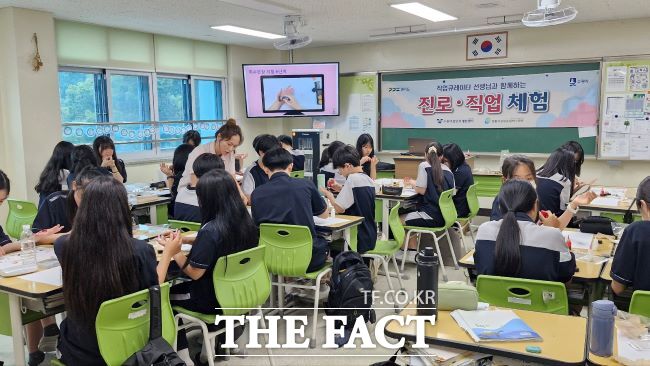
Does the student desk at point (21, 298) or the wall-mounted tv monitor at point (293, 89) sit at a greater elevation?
the wall-mounted tv monitor at point (293, 89)

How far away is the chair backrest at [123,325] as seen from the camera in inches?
77.0

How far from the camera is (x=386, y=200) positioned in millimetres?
5090

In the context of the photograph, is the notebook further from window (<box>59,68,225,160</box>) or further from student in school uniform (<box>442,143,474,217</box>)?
window (<box>59,68,225,160</box>)

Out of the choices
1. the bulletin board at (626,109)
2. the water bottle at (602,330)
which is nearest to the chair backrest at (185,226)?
the water bottle at (602,330)

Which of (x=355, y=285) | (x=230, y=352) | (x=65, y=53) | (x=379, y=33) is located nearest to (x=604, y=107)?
(x=379, y=33)

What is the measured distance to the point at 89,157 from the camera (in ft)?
13.3

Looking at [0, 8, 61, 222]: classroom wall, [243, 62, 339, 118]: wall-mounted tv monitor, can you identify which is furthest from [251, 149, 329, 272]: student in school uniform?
[243, 62, 339, 118]: wall-mounted tv monitor

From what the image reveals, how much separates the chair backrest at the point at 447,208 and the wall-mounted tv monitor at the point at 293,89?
3616 millimetres

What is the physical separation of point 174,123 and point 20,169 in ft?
7.74

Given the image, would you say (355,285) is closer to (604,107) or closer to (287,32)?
(287,32)

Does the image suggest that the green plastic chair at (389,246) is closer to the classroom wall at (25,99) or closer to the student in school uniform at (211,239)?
the student in school uniform at (211,239)

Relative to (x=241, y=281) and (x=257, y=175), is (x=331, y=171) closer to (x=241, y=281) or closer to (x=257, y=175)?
Answer: (x=257, y=175)

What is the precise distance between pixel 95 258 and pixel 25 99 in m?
4.24

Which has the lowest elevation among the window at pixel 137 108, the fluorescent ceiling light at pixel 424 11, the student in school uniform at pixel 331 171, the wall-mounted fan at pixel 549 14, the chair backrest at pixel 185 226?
the chair backrest at pixel 185 226
